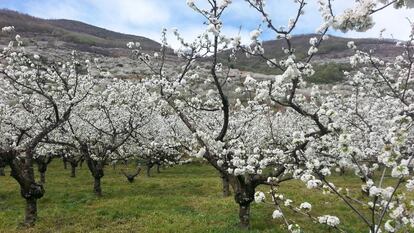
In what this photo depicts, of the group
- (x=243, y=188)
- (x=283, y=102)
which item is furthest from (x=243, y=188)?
(x=283, y=102)

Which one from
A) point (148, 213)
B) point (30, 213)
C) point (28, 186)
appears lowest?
point (148, 213)

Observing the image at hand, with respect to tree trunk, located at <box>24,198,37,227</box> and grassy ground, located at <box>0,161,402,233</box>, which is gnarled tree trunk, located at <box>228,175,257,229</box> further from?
tree trunk, located at <box>24,198,37,227</box>

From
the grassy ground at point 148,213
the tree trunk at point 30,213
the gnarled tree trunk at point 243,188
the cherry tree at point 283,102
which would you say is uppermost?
the cherry tree at point 283,102

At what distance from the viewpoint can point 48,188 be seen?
39.1 metres

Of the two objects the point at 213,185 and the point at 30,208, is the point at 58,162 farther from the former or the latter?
the point at 30,208

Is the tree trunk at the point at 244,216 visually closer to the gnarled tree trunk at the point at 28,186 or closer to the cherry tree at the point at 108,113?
the gnarled tree trunk at the point at 28,186

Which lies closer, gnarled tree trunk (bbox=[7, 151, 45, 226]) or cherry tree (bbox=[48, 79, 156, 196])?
gnarled tree trunk (bbox=[7, 151, 45, 226])

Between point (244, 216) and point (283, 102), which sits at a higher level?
point (283, 102)

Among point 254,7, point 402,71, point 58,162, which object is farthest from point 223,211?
point 58,162

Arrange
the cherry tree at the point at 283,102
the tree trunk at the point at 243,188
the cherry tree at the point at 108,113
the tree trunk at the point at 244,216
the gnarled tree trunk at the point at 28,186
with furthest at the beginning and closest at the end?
1. the cherry tree at the point at 108,113
2. the gnarled tree trunk at the point at 28,186
3. the tree trunk at the point at 244,216
4. the tree trunk at the point at 243,188
5. the cherry tree at the point at 283,102

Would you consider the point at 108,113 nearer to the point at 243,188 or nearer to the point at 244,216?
the point at 244,216

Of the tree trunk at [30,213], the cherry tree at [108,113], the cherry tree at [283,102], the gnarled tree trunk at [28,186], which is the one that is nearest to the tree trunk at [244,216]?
the cherry tree at [283,102]

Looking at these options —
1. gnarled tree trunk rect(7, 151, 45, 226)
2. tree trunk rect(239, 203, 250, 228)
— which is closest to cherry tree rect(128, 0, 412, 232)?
tree trunk rect(239, 203, 250, 228)

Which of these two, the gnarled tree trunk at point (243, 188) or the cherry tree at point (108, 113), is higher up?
the cherry tree at point (108, 113)
